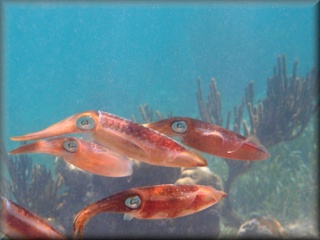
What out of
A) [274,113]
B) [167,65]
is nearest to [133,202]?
[274,113]

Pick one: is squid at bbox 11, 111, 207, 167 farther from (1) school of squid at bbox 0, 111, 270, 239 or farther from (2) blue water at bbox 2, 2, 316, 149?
(2) blue water at bbox 2, 2, 316, 149

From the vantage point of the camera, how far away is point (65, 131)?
1432mm

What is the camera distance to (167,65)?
5022cm

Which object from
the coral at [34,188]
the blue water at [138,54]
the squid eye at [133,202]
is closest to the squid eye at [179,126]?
the squid eye at [133,202]

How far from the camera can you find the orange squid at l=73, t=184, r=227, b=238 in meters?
1.25

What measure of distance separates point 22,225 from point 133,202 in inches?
20.9

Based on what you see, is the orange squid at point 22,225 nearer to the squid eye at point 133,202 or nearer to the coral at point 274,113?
the squid eye at point 133,202

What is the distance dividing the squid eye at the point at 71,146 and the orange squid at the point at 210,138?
1.33ft

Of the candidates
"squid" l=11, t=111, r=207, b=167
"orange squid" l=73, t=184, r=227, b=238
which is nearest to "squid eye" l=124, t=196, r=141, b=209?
"orange squid" l=73, t=184, r=227, b=238

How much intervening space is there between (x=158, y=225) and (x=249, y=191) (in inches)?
168

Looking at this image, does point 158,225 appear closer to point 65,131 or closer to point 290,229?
point 290,229

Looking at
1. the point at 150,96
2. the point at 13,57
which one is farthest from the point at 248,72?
the point at 13,57

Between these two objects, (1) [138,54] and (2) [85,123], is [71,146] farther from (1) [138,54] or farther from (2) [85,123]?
(1) [138,54]

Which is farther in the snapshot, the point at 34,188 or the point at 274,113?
the point at 274,113
